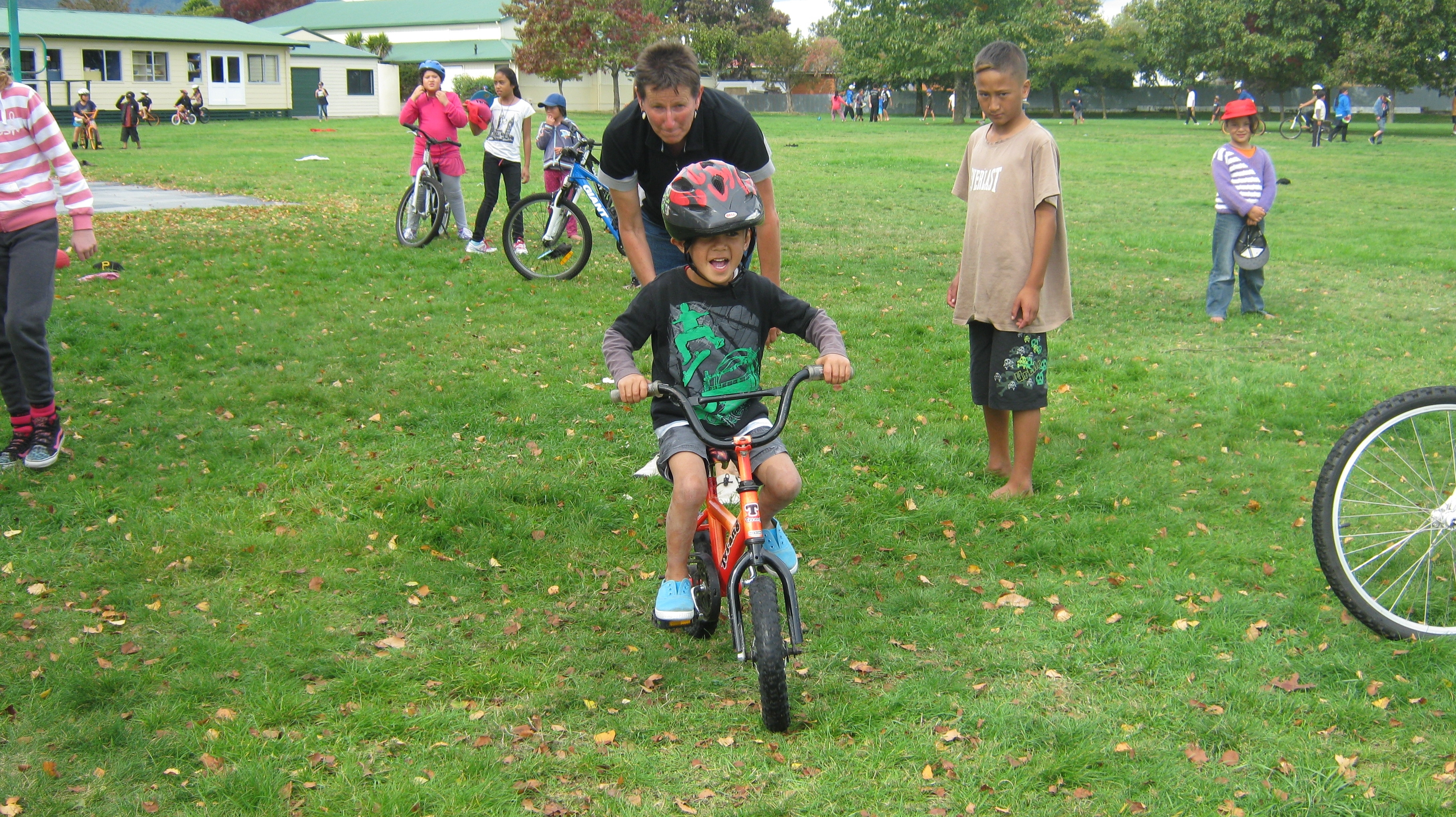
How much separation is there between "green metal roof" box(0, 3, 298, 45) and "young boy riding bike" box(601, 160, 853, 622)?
175ft

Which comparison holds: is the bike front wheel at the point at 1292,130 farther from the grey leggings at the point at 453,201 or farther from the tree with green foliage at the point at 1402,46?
the grey leggings at the point at 453,201

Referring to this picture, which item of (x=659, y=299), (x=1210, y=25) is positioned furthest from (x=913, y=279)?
(x=1210, y=25)

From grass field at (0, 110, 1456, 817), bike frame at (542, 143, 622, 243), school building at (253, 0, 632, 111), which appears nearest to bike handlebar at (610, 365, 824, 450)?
grass field at (0, 110, 1456, 817)

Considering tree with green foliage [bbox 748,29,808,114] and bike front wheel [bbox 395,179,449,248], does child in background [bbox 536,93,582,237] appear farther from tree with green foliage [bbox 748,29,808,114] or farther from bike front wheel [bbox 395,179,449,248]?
tree with green foliage [bbox 748,29,808,114]

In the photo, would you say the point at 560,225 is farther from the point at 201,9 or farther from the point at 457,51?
the point at 201,9

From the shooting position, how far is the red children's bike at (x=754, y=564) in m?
3.48

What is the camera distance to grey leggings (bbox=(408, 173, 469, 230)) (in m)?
12.6

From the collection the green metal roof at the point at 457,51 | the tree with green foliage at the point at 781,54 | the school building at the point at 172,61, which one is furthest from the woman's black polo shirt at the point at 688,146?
the tree with green foliage at the point at 781,54

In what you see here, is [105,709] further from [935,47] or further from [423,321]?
[935,47]

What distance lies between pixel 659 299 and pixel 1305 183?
22703 mm

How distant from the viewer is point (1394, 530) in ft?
15.5

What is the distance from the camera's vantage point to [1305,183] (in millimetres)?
22859

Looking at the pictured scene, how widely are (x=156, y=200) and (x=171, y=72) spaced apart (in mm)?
43740

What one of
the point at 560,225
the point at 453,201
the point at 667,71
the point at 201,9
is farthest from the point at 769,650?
the point at 201,9
